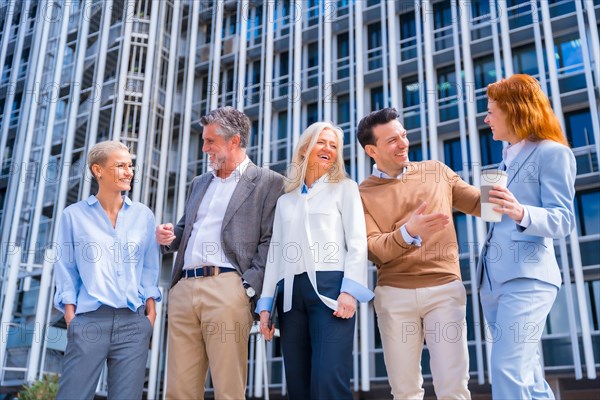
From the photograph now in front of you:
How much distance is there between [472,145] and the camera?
15.0m

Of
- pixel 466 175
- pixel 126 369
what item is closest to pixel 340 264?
pixel 126 369

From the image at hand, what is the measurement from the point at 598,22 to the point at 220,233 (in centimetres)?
1394

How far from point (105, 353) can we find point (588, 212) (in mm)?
13463

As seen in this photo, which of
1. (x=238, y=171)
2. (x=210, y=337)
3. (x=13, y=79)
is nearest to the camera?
(x=210, y=337)

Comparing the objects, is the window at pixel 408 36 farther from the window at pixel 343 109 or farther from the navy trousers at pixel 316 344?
the navy trousers at pixel 316 344

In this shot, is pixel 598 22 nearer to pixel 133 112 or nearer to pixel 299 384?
pixel 133 112

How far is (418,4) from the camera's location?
55.9ft

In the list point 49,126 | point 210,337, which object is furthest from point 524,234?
point 49,126

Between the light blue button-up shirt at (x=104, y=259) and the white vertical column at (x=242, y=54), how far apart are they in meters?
14.8

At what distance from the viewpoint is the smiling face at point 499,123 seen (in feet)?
10.9

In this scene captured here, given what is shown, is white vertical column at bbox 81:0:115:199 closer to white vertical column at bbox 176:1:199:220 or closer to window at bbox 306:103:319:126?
white vertical column at bbox 176:1:199:220

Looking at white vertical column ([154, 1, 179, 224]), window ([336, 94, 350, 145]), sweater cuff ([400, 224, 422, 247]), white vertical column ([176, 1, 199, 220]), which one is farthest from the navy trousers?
white vertical column ([176, 1, 199, 220])

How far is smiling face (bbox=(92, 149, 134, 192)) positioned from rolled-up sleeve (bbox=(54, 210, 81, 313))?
322mm

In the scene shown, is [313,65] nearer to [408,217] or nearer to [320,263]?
[408,217]
